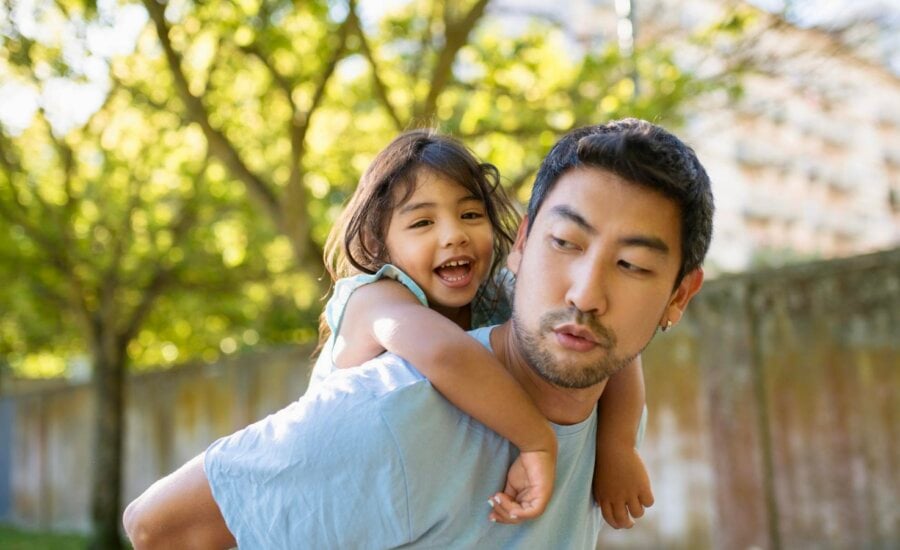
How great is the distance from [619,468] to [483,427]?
0.36m

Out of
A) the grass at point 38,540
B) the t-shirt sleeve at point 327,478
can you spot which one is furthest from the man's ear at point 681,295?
the grass at point 38,540

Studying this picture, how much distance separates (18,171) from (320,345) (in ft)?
27.2

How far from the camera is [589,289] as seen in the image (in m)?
1.69

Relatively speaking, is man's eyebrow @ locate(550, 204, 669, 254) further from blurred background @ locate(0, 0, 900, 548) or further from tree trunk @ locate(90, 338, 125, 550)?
tree trunk @ locate(90, 338, 125, 550)

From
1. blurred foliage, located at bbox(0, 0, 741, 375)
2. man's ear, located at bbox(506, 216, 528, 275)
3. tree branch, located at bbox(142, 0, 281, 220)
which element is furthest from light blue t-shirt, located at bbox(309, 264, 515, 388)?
tree branch, located at bbox(142, 0, 281, 220)

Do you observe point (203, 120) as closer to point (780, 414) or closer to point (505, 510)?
point (780, 414)

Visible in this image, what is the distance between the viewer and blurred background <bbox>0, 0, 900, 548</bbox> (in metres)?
7.19

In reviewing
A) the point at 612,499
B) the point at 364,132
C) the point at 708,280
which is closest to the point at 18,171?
the point at 364,132

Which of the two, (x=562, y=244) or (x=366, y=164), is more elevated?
(x=366, y=164)

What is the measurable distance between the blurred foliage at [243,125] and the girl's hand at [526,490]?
430 centimetres

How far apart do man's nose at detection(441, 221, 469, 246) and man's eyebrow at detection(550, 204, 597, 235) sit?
681 millimetres

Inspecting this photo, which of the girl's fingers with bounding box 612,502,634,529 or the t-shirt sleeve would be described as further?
the girl's fingers with bounding box 612,502,634,529

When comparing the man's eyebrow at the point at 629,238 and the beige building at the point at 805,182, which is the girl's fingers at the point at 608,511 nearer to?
the man's eyebrow at the point at 629,238

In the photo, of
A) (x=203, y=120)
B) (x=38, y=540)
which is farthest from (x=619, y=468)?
(x=38, y=540)
